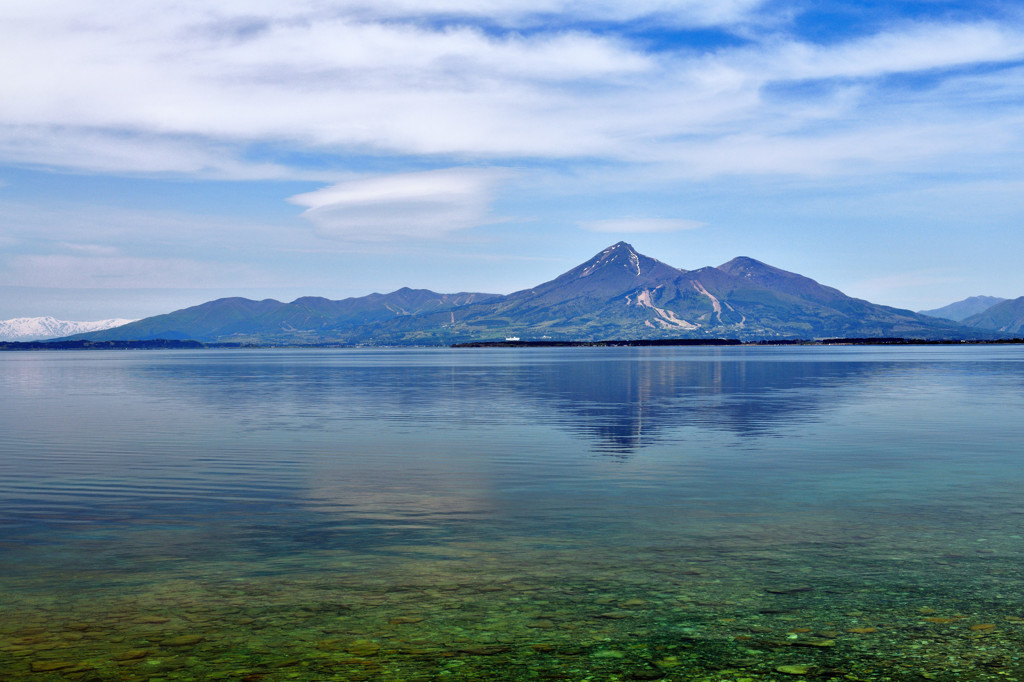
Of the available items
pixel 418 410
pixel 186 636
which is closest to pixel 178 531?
pixel 186 636

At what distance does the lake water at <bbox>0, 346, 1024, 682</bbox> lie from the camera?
14.2m

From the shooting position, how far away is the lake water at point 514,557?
46.8 feet

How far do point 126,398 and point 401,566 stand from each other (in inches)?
2949

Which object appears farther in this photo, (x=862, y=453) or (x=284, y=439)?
(x=284, y=439)

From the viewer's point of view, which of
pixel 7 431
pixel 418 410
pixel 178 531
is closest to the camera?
pixel 178 531

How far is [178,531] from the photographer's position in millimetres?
24062

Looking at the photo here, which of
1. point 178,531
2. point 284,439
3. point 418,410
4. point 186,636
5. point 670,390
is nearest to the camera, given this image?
point 186,636

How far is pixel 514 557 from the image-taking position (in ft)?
68.3

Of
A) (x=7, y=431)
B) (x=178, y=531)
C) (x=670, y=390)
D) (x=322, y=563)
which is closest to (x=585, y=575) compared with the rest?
(x=322, y=563)

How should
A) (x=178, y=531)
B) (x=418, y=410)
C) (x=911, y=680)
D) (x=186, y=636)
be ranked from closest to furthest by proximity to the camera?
(x=911, y=680)
(x=186, y=636)
(x=178, y=531)
(x=418, y=410)

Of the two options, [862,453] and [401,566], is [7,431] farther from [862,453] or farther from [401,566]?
[862,453]

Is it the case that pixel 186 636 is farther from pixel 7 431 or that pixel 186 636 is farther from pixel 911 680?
pixel 7 431

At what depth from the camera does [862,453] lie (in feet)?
135

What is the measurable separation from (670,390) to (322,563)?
77464mm
